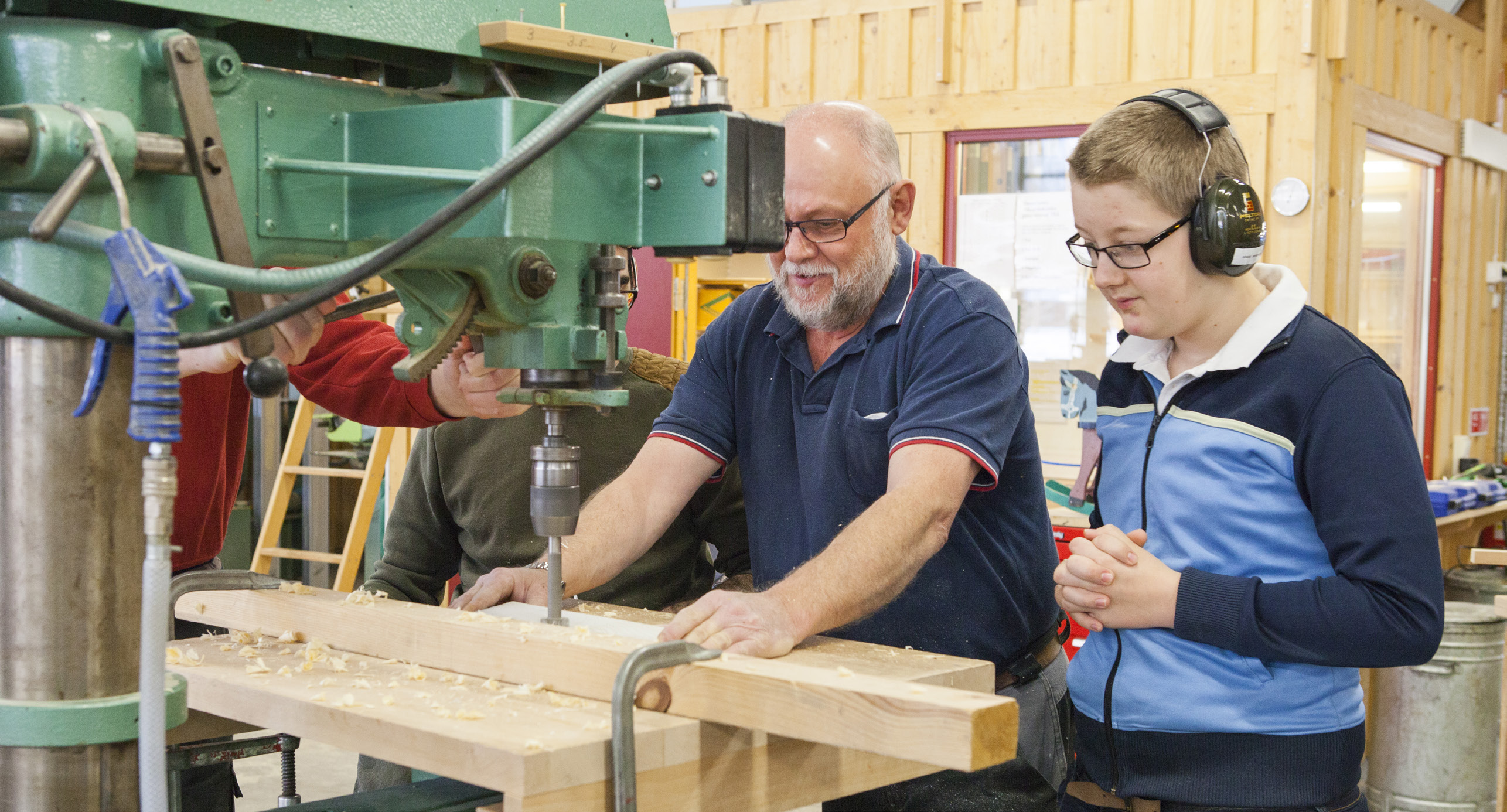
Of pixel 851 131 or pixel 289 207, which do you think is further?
pixel 851 131

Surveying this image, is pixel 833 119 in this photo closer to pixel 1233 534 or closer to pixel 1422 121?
pixel 1233 534

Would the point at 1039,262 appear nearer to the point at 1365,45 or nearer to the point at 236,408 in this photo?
the point at 1365,45

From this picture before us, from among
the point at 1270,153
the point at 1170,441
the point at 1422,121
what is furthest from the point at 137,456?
the point at 1422,121

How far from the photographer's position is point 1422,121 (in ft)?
21.7

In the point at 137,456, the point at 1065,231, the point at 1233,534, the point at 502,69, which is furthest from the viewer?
the point at 1065,231

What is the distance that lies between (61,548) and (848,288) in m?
1.30

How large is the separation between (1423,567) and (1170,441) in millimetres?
322

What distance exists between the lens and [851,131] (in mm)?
2168

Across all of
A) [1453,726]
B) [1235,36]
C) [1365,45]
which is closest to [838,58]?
[1235,36]

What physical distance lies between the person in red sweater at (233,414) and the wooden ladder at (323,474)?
3450mm

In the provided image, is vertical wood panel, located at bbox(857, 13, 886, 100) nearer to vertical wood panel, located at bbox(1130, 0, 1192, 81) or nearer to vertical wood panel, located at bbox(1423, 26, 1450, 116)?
vertical wood panel, located at bbox(1130, 0, 1192, 81)

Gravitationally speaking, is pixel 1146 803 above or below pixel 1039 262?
below

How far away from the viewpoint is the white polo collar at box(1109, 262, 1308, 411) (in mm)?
1639

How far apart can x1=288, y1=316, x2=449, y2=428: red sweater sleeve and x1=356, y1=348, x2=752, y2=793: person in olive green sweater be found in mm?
314
